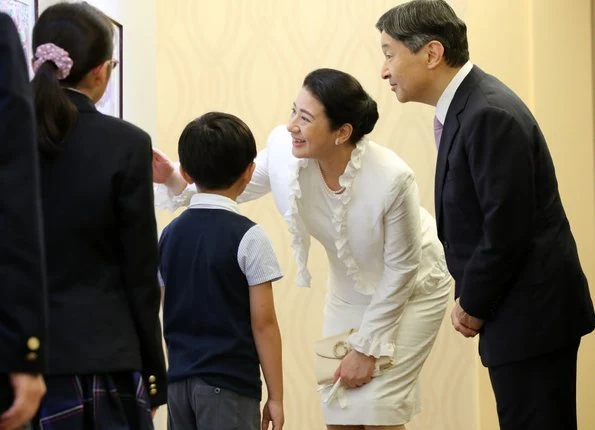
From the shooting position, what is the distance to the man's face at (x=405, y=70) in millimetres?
2602

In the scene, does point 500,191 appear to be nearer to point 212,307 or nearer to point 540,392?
point 540,392

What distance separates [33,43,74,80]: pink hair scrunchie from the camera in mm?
1770

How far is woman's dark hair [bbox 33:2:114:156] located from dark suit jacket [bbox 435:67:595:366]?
0.90 metres

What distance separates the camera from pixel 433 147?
4219 mm

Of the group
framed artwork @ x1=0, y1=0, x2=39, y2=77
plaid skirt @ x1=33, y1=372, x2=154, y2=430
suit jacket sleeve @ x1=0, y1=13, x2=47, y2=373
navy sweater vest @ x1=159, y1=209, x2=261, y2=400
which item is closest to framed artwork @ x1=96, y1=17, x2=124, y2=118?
framed artwork @ x1=0, y1=0, x2=39, y2=77

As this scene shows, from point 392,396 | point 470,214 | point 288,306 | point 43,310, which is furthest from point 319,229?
point 43,310

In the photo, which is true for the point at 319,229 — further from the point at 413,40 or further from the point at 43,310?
the point at 43,310

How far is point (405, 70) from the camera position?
8.62 feet

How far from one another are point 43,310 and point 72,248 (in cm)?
36

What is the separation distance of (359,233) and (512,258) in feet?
2.29

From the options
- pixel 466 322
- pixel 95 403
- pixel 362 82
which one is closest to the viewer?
pixel 95 403

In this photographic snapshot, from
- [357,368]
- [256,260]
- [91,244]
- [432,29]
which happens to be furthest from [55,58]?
[357,368]

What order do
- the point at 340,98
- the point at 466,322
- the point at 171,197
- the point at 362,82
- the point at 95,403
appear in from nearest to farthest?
the point at 95,403, the point at 466,322, the point at 340,98, the point at 171,197, the point at 362,82

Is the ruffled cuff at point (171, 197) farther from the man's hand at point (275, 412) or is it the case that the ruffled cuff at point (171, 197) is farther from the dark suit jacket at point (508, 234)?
the dark suit jacket at point (508, 234)
